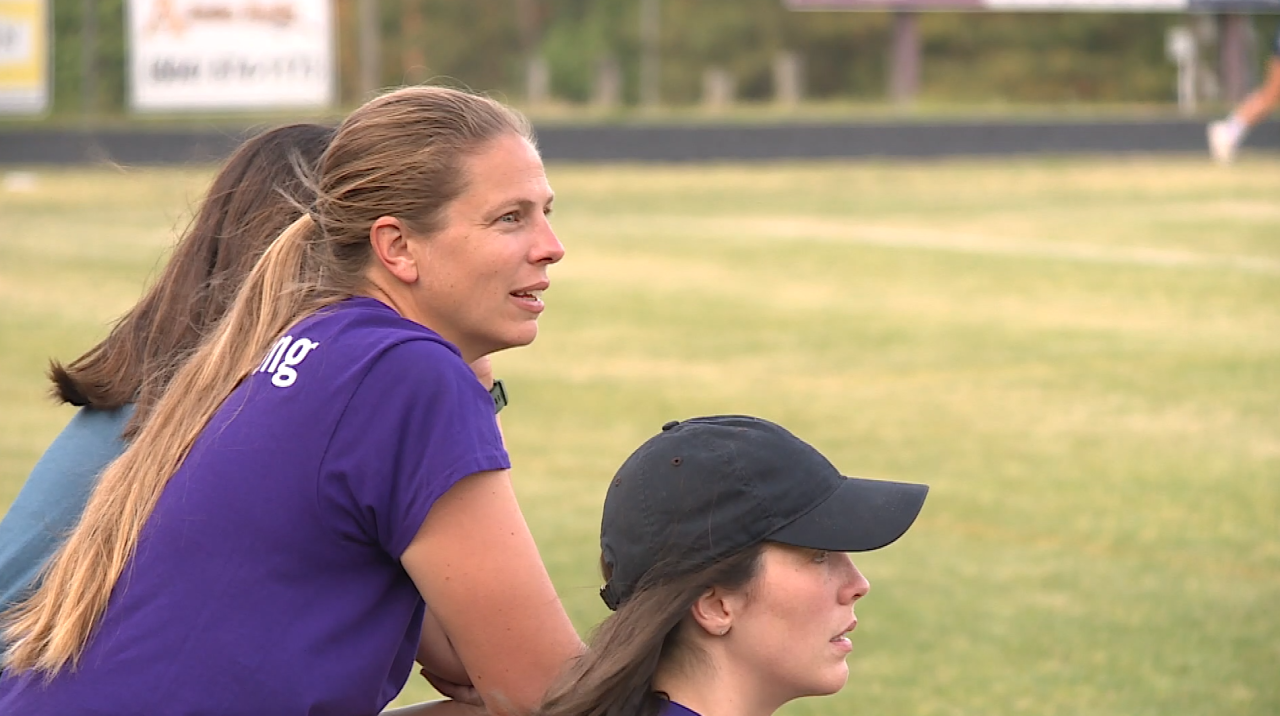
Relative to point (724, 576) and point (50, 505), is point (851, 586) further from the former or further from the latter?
point (50, 505)

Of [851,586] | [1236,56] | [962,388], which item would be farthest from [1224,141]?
[851,586]

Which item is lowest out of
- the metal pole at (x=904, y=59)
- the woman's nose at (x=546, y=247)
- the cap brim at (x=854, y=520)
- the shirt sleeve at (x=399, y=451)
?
the metal pole at (x=904, y=59)

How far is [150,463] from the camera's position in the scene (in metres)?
2.47

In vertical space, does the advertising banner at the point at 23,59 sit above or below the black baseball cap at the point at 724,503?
below

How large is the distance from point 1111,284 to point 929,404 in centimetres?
531

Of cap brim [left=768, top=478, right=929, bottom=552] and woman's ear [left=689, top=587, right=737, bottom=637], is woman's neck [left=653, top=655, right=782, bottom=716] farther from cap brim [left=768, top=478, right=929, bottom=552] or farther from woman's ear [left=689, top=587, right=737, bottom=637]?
cap brim [left=768, top=478, right=929, bottom=552]

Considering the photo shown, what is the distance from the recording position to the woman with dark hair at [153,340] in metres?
2.85

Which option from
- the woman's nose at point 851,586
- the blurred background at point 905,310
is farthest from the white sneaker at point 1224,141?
the woman's nose at point 851,586

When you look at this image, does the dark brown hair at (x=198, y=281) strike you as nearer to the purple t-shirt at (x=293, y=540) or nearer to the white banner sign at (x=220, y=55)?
the purple t-shirt at (x=293, y=540)

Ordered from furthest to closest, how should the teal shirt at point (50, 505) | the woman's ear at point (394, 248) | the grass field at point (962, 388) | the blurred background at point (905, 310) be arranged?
the blurred background at point (905, 310) < the grass field at point (962, 388) < the teal shirt at point (50, 505) < the woman's ear at point (394, 248)

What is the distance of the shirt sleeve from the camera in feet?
7.60

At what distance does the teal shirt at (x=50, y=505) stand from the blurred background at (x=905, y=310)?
0.80 metres

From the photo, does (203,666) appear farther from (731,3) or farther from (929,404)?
(731,3)

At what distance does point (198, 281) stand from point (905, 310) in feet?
34.9
